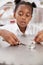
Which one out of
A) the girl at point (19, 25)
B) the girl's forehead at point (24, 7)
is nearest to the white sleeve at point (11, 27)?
the girl at point (19, 25)

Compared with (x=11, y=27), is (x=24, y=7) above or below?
above

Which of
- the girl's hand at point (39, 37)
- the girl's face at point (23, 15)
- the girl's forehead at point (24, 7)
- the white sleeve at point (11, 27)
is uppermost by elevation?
the girl's forehead at point (24, 7)

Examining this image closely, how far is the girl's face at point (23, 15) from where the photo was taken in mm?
799

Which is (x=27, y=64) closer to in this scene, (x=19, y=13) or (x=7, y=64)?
(x=7, y=64)

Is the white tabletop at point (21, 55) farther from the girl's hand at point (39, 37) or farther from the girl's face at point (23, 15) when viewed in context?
the girl's face at point (23, 15)

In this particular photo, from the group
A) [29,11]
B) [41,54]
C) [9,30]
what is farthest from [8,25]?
[41,54]

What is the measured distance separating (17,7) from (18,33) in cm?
15

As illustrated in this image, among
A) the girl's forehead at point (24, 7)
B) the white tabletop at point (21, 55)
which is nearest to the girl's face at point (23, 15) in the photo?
the girl's forehead at point (24, 7)

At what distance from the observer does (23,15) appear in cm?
80

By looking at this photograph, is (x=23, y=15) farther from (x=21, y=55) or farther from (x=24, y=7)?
(x=21, y=55)

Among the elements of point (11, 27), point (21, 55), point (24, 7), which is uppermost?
point (24, 7)

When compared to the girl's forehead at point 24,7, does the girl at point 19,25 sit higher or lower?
lower

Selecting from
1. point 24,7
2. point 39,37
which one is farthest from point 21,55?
point 24,7

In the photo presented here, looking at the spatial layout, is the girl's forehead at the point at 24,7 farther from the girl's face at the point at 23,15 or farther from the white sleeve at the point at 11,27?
the white sleeve at the point at 11,27
